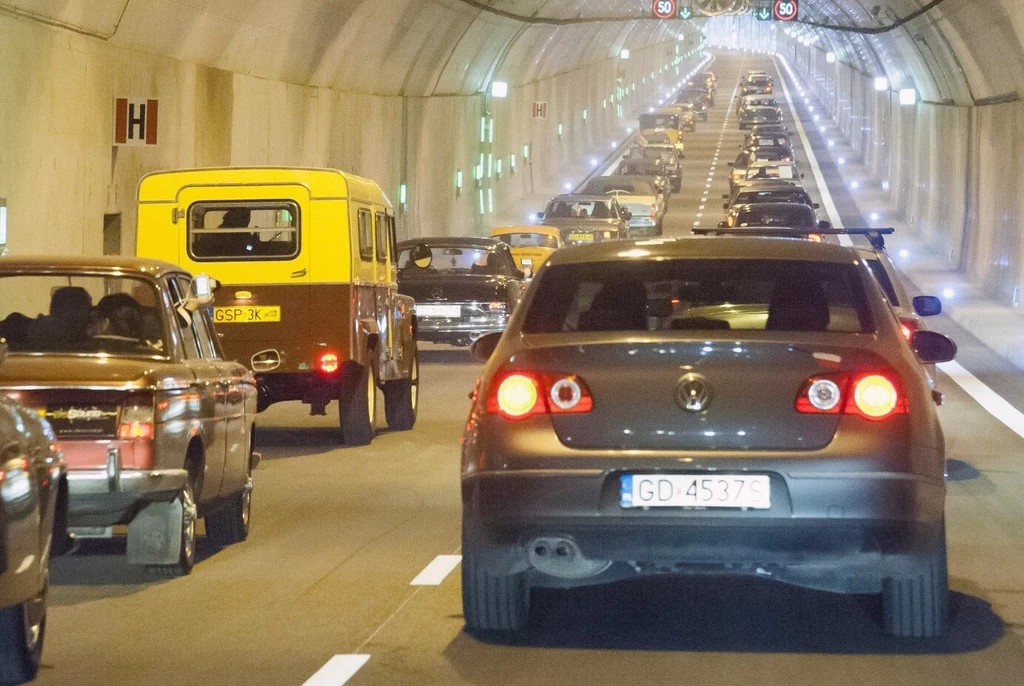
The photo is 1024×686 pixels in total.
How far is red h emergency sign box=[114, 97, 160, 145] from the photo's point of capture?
23.3m

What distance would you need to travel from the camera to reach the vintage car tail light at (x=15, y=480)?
6004 millimetres

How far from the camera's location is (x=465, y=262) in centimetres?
2605

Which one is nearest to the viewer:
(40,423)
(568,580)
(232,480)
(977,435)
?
(40,423)

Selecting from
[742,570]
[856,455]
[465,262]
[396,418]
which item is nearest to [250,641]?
[742,570]

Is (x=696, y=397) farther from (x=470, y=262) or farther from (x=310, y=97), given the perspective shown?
(x=310, y=97)

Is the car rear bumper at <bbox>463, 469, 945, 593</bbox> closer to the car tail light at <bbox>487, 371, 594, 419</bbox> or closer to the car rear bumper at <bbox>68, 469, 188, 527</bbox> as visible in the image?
the car tail light at <bbox>487, 371, 594, 419</bbox>

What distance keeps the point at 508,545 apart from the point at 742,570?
33.3 inches

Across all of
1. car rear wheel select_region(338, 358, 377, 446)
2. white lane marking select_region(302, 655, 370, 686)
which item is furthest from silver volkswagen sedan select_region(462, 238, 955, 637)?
car rear wheel select_region(338, 358, 377, 446)

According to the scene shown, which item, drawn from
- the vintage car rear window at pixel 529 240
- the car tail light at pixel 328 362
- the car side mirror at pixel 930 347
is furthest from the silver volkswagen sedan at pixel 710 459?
the vintage car rear window at pixel 529 240

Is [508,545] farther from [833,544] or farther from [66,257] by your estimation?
[66,257]

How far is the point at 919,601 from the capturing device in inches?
289

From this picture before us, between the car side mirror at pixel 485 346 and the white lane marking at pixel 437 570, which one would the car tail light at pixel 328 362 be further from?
the car side mirror at pixel 485 346

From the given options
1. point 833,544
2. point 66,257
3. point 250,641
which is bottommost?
point 250,641

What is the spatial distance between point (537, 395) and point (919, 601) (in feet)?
5.37
